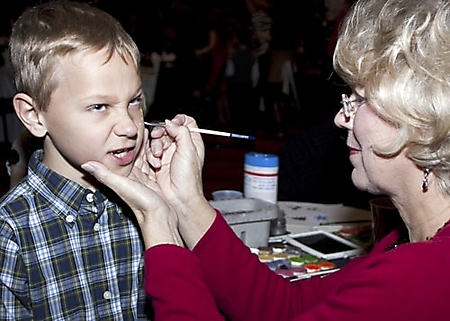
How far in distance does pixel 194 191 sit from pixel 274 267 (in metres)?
0.39

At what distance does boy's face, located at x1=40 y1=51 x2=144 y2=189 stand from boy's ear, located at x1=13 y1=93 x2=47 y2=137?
0.05 feet

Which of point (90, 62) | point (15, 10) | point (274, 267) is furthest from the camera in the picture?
point (15, 10)

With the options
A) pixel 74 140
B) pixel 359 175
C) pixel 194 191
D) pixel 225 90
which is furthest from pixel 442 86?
pixel 225 90

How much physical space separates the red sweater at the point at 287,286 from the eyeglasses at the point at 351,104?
0.92ft

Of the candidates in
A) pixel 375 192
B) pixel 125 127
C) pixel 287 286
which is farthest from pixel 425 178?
pixel 125 127

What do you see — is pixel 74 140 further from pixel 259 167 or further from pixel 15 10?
pixel 15 10

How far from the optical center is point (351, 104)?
1272 millimetres

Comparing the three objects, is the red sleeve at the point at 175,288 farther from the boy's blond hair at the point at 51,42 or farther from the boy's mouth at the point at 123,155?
the boy's blond hair at the point at 51,42

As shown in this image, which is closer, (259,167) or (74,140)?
(74,140)

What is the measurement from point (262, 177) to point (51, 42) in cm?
89

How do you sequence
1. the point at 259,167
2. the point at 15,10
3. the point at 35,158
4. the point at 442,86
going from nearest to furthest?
the point at 442,86 → the point at 35,158 → the point at 259,167 → the point at 15,10

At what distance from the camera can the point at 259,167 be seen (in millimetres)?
1996

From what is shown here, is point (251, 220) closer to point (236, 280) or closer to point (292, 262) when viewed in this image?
point (292, 262)

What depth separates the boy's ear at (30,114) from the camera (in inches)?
52.0
